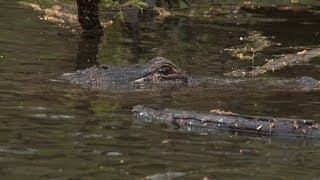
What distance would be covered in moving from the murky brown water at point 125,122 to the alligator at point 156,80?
416 mm

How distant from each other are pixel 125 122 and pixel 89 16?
883 cm

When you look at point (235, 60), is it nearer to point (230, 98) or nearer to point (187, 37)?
point (187, 37)

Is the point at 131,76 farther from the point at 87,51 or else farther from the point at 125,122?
the point at 87,51

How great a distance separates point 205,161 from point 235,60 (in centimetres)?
778

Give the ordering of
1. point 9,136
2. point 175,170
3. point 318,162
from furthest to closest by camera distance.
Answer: point 9,136 → point 318,162 → point 175,170

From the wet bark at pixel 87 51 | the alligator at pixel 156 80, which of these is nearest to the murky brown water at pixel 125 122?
the wet bark at pixel 87 51

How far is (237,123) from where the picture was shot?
7824 millimetres

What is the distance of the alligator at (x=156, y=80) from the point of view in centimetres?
1083

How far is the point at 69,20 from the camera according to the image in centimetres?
1888

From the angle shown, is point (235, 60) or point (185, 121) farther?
point (235, 60)

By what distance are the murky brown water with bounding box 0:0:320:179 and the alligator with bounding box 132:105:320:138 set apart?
0.56ft

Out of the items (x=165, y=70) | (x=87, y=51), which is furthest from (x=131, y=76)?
(x=87, y=51)

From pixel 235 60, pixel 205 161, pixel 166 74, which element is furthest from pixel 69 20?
pixel 205 161

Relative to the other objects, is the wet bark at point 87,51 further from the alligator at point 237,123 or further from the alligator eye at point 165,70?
the alligator at point 237,123
